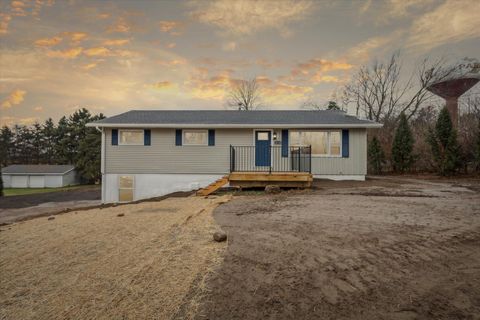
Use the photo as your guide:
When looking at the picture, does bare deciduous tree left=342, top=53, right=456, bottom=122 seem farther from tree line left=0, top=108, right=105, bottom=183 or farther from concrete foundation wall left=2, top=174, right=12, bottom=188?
concrete foundation wall left=2, top=174, right=12, bottom=188

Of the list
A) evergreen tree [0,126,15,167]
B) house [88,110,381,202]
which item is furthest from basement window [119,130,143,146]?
evergreen tree [0,126,15,167]

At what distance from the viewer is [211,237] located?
462cm

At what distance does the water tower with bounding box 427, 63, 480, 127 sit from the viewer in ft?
83.0

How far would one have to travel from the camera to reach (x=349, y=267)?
3.38 meters

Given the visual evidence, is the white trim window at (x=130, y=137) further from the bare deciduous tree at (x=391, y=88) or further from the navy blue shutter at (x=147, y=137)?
the bare deciduous tree at (x=391, y=88)

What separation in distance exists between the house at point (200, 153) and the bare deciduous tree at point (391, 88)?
62.0 ft

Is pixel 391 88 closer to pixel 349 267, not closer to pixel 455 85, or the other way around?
pixel 455 85

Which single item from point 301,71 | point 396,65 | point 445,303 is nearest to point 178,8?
point 301,71

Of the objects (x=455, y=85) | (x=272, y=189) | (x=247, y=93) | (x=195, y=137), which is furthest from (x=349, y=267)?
(x=247, y=93)

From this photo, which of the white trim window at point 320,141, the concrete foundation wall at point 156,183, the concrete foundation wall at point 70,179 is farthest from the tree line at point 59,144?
the white trim window at point 320,141

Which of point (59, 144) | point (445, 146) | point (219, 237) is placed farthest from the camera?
point (59, 144)

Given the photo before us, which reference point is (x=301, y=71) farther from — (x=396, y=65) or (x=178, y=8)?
(x=396, y=65)

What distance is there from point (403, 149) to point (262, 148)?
1161 cm

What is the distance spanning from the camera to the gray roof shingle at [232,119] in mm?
12938
